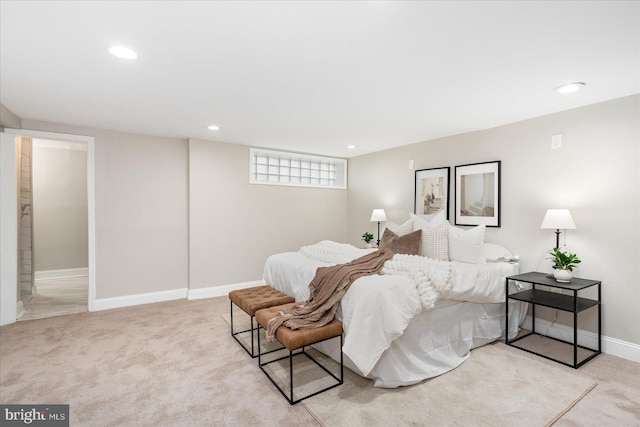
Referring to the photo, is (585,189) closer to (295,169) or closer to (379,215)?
(379,215)

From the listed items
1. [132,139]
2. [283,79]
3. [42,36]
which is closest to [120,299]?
[132,139]

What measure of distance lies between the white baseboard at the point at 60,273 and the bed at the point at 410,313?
5175 millimetres

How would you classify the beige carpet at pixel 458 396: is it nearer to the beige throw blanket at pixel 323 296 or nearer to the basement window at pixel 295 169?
the beige throw blanket at pixel 323 296

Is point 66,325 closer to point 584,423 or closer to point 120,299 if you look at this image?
point 120,299

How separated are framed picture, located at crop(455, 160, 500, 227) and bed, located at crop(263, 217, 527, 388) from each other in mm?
509

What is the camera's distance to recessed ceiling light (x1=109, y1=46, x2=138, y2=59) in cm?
204

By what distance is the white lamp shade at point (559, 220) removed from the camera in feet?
9.59

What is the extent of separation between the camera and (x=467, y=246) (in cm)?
333

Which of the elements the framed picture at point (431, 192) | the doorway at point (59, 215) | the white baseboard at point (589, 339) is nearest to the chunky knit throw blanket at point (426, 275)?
the white baseboard at point (589, 339)

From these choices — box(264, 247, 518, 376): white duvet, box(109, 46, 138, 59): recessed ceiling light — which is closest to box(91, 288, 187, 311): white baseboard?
box(264, 247, 518, 376): white duvet

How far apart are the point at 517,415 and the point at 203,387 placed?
2.18 meters

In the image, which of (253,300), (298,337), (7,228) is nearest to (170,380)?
(253,300)

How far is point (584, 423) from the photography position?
197 centimetres

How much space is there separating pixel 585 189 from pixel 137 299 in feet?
18.1
